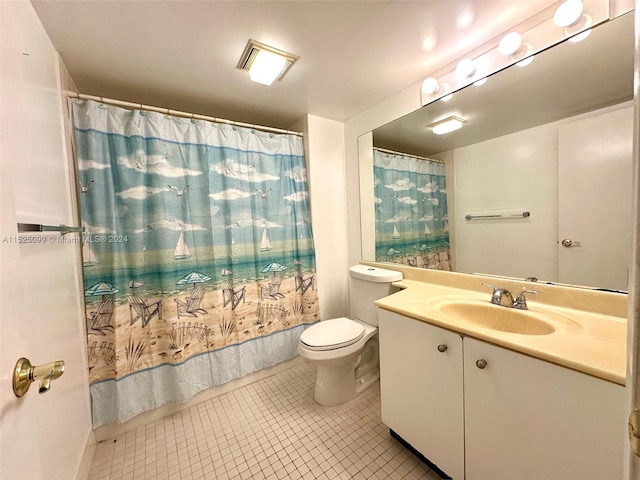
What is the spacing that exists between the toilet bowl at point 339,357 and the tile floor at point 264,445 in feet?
0.25

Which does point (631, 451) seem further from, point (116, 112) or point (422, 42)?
point (116, 112)

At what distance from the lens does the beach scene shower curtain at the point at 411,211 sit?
5.51 ft

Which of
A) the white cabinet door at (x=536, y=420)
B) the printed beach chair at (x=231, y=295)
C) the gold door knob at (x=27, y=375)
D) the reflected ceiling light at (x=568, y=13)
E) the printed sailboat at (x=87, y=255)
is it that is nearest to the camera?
the gold door knob at (x=27, y=375)

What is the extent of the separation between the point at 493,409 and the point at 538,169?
1.14 metres

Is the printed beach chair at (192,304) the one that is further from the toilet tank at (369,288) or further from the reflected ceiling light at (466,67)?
the reflected ceiling light at (466,67)

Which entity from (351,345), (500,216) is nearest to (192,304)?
(351,345)

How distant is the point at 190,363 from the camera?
1.63m

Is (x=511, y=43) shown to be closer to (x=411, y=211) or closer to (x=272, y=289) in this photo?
(x=411, y=211)

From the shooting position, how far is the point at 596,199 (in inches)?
41.9

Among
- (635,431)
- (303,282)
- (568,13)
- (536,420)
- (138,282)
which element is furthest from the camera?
(303,282)

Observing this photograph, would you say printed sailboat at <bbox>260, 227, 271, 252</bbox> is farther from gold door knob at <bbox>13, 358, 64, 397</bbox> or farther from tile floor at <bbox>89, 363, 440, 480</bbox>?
gold door knob at <bbox>13, 358, 64, 397</bbox>

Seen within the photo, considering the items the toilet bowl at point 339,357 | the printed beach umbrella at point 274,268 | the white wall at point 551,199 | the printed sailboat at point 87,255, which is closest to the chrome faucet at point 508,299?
the white wall at point 551,199

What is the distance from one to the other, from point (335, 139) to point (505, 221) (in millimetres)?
1487

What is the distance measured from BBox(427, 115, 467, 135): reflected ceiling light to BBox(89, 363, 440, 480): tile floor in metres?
1.86
